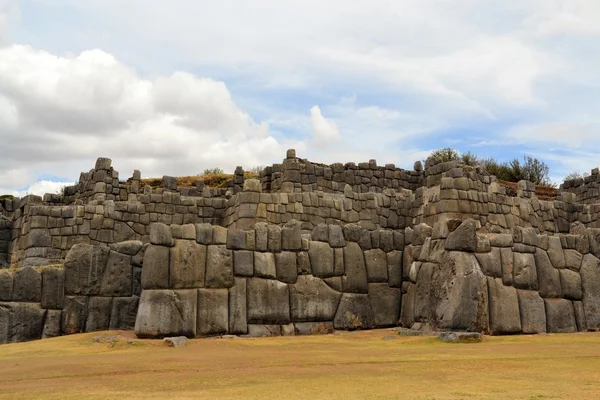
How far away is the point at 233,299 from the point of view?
11.2m

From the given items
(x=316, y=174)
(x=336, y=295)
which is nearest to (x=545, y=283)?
(x=336, y=295)

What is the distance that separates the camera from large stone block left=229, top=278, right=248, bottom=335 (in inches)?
435

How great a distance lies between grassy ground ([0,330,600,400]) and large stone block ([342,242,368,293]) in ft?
6.39

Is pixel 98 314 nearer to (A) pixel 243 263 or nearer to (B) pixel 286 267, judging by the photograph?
(A) pixel 243 263

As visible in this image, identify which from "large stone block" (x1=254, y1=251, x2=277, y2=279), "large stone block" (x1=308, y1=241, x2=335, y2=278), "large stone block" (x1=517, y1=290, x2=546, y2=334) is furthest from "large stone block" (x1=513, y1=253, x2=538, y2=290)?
"large stone block" (x1=254, y1=251, x2=277, y2=279)

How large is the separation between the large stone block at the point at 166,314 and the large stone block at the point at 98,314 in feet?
3.42

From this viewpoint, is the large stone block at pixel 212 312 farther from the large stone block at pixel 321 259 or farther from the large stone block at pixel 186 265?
the large stone block at pixel 321 259

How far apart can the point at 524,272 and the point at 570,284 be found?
1.32m

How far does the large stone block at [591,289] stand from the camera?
41.6 ft

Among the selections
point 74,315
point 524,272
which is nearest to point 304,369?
point 74,315

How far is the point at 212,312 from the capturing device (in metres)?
10.9

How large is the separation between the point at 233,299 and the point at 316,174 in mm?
11734

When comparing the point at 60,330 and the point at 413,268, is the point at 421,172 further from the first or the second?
the point at 60,330

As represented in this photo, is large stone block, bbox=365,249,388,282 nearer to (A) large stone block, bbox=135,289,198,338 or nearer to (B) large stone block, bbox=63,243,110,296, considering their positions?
(A) large stone block, bbox=135,289,198,338
